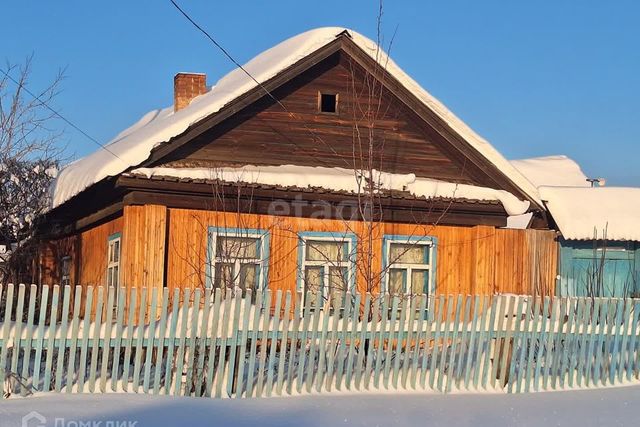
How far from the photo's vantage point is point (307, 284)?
14.0 m

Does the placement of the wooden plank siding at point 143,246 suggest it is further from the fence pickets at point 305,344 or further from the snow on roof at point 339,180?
the fence pickets at point 305,344

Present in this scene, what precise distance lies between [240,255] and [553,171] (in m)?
14.0

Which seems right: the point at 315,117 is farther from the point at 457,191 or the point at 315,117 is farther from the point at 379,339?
the point at 379,339

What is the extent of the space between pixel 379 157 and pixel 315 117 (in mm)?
1201

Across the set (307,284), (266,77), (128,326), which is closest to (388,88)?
(266,77)

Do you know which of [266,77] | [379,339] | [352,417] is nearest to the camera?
[352,417]

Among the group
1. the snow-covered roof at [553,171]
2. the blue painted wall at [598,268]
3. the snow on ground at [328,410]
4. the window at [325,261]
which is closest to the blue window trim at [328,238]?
the window at [325,261]

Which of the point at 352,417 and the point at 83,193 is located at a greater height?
the point at 83,193

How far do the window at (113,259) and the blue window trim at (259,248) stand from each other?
1.53 m

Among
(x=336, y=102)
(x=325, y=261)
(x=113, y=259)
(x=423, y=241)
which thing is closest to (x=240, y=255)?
(x=325, y=261)

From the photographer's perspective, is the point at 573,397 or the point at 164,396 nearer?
the point at 164,396

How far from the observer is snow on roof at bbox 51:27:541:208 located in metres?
12.8

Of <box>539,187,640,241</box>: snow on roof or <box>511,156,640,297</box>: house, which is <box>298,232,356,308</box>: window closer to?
<box>539,187,640,241</box>: snow on roof

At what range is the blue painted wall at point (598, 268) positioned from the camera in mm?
17250
